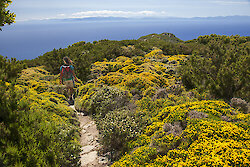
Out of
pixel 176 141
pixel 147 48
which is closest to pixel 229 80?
pixel 176 141

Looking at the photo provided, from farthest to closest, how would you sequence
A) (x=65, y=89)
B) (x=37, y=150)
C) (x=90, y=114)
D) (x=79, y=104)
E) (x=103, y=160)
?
A: (x=65, y=89)
(x=79, y=104)
(x=90, y=114)
(x=103, y=160)
(x=37, y=150)

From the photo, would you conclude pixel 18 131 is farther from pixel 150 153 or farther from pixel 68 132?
pixel 150 153

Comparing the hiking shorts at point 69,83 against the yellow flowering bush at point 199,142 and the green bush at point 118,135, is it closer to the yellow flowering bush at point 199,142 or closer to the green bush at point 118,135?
the green bush at point 118,135

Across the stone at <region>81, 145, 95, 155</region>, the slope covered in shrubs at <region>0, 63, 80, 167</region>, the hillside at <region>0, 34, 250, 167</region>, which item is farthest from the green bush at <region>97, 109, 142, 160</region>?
the slope covered in shrubs at <region>0, 63, 80, 167</region>

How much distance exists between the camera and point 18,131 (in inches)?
171

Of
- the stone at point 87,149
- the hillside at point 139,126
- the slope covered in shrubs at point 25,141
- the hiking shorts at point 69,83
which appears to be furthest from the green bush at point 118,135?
the hiking shorts at point 69,83

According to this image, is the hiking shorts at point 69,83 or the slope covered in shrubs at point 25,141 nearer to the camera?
the slope covered in shrubs at point 25,141

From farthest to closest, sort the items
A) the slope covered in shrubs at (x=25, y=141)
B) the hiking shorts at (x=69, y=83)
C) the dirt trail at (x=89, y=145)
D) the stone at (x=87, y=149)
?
1. the hiking shorts at (x=69, y=83)
2. the stone at (x=87, y=149)
3. the dirt trail at (x=89, y=145)
4. the slope covered in shrubs at (x=25, y=141)

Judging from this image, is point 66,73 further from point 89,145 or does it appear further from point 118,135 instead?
point 118,135

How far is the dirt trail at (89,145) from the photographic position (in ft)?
18.9

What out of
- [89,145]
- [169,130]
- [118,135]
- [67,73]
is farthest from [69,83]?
[169,130]

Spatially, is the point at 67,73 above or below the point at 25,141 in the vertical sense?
above

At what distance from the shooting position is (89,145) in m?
6.89

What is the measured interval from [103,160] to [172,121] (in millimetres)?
3046
